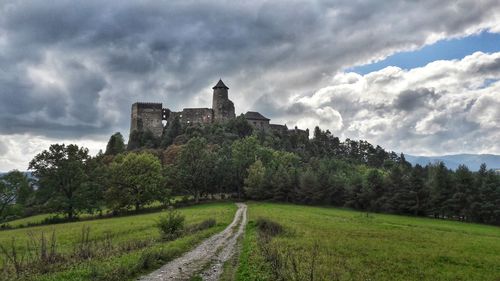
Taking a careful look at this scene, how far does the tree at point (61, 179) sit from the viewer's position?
2844 inches

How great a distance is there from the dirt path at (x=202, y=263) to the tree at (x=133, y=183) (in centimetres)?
4947

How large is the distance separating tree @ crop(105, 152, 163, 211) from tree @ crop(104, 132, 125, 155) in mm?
57226

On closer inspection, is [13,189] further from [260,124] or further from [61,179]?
[260,124]

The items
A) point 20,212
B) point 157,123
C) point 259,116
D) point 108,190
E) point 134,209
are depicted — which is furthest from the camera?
point 259,116

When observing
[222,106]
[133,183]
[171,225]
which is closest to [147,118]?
[222,106]

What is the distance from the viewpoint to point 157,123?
158 metres

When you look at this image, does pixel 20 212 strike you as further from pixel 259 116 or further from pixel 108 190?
pixel 259 116

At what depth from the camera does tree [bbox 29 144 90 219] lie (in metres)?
72.2

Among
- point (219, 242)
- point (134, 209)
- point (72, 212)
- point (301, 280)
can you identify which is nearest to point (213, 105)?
point (134, 209)

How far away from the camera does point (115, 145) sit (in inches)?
5512

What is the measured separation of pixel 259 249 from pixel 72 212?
58.5 meters

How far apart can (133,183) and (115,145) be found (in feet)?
215

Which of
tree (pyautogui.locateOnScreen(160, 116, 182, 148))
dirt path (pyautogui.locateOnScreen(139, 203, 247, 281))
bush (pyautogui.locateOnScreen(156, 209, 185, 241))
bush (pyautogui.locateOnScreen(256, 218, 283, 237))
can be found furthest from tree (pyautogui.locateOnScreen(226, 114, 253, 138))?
dirt path (pyautogui.locateOnScreen(139, 203, 247, 281))

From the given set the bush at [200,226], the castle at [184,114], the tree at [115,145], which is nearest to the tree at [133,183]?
the bush at [200,226]
